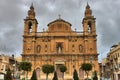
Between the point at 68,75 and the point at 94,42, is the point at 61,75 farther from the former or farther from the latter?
the point at 94,42

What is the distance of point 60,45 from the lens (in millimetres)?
57000

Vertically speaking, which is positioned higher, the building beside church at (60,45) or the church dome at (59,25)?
the church dome at (59,25)

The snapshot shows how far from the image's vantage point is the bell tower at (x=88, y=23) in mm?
57394

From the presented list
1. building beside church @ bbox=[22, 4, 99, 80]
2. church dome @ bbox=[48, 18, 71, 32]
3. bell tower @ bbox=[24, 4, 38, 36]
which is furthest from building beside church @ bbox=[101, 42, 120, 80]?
bell tower @ bbox=[24, 4, 38, 36]

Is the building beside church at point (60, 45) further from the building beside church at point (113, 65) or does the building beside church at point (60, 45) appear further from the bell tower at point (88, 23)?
the building beside church at point (113, 65)

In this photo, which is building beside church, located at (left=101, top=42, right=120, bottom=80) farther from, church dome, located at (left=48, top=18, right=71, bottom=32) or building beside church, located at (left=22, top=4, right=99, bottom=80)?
church dome, located at (left=48, top=18, right=71, bottom=32)

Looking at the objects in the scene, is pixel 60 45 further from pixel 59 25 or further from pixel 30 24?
pixel 30 24

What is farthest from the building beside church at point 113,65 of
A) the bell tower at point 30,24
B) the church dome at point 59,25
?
the bell tower at point 30,24

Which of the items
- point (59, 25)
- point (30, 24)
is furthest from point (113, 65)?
point (30, 24)

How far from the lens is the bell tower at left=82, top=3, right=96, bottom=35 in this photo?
5739 centimetres

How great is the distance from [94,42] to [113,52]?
19.6 ft

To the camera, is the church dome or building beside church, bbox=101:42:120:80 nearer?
building beside church, bbox=101:42:120:80

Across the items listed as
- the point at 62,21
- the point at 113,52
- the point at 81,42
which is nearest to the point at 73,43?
the point at 81,42

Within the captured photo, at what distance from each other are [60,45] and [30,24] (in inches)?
366
